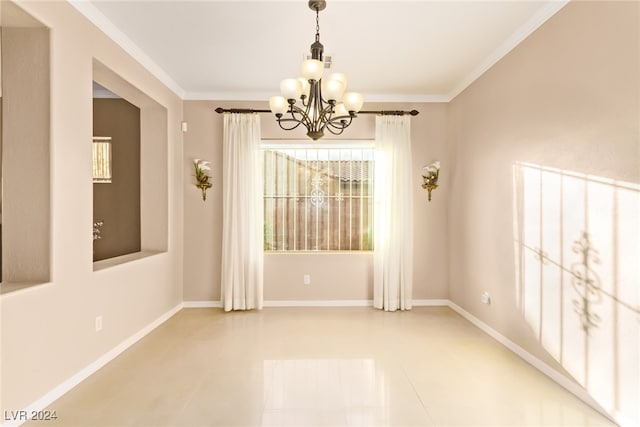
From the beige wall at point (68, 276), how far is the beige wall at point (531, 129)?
3528 millimetres

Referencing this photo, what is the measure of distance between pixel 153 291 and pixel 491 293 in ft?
11.6

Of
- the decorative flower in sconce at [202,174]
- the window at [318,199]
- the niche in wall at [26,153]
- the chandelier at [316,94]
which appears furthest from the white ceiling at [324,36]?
the window at [318,199]

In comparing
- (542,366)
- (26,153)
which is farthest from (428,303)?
(26,153)

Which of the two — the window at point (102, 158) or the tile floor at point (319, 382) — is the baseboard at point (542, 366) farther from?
the window at point (102, 158)

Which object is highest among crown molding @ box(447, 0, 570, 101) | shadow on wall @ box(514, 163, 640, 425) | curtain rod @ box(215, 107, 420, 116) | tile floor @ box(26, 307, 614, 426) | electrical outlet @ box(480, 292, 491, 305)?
crown molding @ box(447, 0, 570, 101)

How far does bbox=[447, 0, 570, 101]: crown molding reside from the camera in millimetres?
2660

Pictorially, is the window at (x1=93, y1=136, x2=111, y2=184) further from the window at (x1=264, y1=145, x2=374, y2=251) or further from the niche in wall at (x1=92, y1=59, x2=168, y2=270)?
the window at (x1=264, y1=145, x2=374, y2=251)

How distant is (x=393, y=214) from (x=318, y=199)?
108 centimetres

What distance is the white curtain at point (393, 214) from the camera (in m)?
4.62

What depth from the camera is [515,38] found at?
3.12 metres

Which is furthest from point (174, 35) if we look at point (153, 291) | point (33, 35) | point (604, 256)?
point (604, 256)

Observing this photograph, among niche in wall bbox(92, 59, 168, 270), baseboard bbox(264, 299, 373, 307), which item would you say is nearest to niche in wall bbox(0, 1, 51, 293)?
niche in wall bbox(92, 59, 168, 270)

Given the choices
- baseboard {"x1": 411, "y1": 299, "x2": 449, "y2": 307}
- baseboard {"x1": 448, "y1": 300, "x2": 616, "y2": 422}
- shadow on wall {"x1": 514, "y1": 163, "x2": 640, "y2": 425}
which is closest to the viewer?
shadow on wall {"x1": 514, "y1": 163, "x2": 640, "y2": 425}

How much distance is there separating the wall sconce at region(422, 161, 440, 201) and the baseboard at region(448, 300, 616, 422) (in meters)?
1.61
